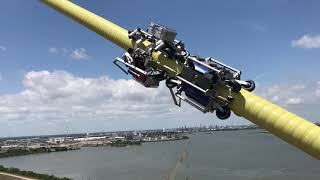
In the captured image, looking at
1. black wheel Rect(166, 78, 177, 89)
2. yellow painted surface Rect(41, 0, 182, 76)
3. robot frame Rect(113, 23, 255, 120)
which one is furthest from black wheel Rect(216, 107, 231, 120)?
yellow painted surface Rect(41, 0, 182, 76)

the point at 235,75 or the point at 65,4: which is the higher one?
the point at 65,4

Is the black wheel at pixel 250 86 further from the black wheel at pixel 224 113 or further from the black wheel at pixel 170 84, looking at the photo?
the black wheel at pixel 170 84

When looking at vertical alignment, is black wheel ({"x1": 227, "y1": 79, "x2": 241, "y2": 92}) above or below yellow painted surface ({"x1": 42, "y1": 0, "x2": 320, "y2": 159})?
above

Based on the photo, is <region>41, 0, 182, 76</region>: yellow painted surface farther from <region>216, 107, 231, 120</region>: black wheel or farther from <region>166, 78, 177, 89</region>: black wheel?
<region>216, 107, 231, 120</region>: black wheel

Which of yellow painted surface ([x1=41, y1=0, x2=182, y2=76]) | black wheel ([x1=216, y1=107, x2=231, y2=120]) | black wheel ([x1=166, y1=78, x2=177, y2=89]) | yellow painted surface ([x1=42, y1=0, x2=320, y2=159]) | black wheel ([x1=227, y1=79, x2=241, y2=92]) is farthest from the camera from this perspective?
yellow painted surface ([x1=41, y1=0, x2=182, y2=76])

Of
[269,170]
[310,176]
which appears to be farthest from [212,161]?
[310,176]

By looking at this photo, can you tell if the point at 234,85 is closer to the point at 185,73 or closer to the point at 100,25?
the point at 185,73

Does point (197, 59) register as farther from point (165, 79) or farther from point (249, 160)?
point (249, 160)

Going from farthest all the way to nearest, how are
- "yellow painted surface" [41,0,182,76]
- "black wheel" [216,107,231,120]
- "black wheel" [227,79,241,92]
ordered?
1. "yellow painted surface" [41,0,182,76]
2. "black wheel" [216,107,231,120]
3. "black wheel" [227,79,241,92]
